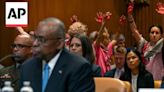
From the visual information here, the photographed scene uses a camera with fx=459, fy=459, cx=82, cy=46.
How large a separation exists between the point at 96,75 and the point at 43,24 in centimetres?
179

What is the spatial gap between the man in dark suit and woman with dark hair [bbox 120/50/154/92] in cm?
252

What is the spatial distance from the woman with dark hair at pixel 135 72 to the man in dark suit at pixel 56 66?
252 centimetres

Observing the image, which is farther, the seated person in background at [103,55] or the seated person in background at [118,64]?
the seated person in background at [103,55]

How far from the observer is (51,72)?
315 cm

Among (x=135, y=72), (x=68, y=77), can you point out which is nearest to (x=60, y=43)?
(x=68, y=77)

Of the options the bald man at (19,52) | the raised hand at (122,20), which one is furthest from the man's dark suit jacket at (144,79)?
the raised hand at (122,20)

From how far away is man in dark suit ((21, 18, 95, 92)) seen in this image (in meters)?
3.12

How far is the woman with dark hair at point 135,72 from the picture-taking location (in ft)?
18.5

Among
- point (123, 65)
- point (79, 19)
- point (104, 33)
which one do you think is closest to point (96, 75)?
point (123, 65)

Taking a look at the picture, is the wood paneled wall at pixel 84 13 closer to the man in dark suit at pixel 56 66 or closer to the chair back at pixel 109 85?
the chair back at pixel 109 85

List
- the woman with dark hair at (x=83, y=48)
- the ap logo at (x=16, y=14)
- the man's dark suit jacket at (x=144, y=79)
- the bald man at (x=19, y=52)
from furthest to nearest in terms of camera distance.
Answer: the ap logo at (x=16, y=14), the man's dark suit jacket at (x=144, y=79), the woman with dark hair at (x=83, y=48), the bald man at (x=19, y=52)

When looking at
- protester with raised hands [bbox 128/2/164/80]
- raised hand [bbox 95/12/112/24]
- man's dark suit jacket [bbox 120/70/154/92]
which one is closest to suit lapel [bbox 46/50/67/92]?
man's dark suit jacket [bbox 120/70/154/92]

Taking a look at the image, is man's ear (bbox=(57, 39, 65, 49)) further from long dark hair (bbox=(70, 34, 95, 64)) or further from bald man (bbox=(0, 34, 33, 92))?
long dark hair (bbox=(70, 34, 95, 64))

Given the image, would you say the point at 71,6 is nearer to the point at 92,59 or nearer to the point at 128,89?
the point at 92,59
